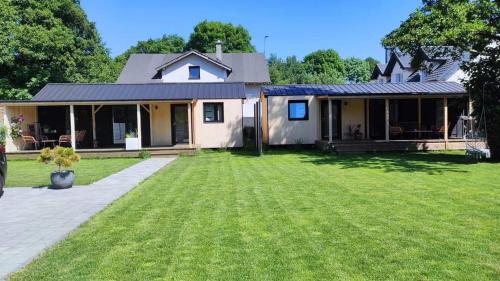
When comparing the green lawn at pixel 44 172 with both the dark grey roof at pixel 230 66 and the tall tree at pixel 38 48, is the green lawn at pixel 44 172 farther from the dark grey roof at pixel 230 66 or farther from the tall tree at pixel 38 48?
the dark grey roof at pixel 230 66

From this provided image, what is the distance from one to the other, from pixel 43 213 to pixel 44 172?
7231 millimetres

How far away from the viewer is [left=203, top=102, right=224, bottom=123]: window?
21734 mm

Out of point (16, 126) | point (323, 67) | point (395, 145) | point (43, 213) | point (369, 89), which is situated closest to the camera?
point (43, 213)

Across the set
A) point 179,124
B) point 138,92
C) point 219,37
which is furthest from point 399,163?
point 219,37

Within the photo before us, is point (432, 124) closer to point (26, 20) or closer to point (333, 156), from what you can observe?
point (333, 156)

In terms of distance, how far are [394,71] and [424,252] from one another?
31.2 meters

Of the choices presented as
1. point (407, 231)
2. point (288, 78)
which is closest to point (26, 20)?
point (407, 231)

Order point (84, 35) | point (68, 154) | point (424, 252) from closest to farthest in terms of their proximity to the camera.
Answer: point (424, 252) → point (68, 154) → point (84, 35)

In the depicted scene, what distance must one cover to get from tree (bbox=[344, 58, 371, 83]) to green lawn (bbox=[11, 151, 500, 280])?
76319 mm

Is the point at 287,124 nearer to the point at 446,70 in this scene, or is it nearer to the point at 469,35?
the point at 469,35

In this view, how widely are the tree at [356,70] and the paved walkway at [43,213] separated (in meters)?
76.7

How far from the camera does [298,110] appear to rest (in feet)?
70.9

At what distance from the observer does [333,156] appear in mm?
17688

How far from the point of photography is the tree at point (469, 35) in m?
14.5
